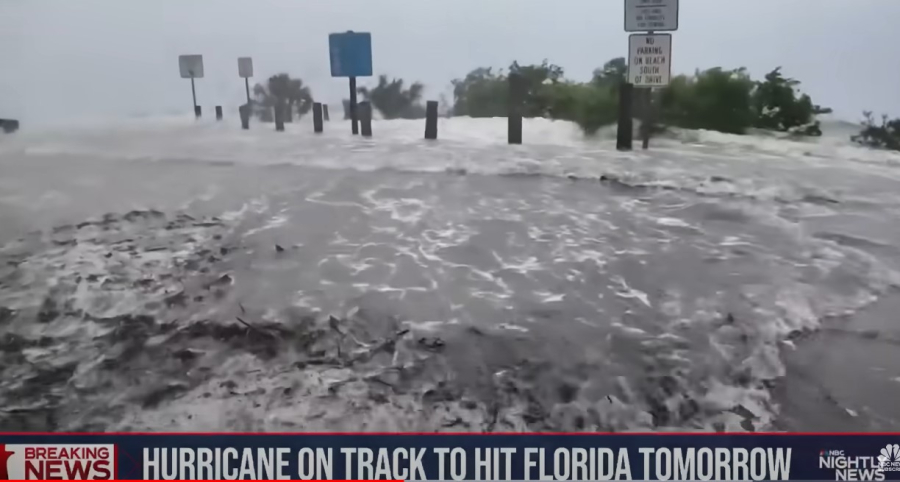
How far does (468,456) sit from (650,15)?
3.28 feet

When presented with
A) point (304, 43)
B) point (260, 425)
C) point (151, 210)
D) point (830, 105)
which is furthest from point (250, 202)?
point (830, 105)

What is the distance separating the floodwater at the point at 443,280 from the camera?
4.00ft

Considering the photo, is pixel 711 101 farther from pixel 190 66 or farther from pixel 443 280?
pixel 190 66

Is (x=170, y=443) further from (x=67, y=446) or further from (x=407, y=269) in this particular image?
(x=407, y=269)

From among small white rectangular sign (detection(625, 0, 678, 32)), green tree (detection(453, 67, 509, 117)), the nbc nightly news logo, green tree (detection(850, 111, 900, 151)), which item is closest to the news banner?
the nbc nightly news logo

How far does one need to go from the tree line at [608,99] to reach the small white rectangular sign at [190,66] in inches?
5.3

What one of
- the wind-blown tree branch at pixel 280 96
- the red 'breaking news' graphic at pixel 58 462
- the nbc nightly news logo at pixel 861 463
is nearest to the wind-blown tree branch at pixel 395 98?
the wind-blown tree branch at pixel 280 96

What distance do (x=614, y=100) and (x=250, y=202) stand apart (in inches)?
33.3

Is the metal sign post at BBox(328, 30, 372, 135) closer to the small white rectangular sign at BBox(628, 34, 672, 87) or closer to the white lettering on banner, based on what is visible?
the small white rectangular sign at BBox(628, 34, 672, 87)

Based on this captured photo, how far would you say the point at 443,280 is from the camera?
131 centimetres

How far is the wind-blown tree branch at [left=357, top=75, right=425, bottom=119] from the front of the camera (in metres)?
1.47

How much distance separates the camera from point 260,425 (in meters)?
1.25

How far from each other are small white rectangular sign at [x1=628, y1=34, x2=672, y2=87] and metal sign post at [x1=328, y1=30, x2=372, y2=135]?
581 mm

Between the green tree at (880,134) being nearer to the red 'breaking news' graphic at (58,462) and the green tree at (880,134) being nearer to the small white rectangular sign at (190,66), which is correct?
the small white rectangular sign at (190,66)
